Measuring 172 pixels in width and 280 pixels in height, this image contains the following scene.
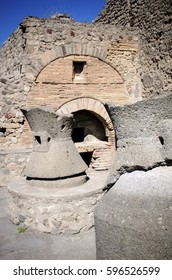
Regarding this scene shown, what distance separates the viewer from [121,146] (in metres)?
2.27

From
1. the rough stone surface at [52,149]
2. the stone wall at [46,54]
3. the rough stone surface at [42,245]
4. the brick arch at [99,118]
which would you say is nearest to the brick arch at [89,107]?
the brick arch at [99,118]

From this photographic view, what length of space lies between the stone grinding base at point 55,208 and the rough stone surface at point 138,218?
152 centimetres

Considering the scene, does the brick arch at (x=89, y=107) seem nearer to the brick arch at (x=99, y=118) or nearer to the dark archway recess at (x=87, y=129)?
the brick arch at (x=99, y=118)

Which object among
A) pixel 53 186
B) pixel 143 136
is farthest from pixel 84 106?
pixel 143 136

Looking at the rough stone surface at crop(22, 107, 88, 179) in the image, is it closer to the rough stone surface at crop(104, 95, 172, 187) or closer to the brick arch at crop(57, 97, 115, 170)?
the rough stone surface at crop(104, 95, 172, 187)

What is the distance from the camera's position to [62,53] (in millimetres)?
7250

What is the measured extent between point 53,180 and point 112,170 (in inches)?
76.3

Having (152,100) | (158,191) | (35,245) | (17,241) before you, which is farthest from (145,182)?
(17,241)

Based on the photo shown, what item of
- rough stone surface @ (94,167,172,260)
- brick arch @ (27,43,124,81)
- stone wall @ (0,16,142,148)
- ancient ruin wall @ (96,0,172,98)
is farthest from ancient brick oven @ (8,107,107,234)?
ancient ruin wall @ (96,0,172,98)

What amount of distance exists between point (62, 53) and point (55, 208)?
4.92m

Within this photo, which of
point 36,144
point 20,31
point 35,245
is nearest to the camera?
point 35,245

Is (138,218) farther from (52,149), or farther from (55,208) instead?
(52,149)

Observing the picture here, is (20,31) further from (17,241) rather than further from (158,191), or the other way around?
(158,191)

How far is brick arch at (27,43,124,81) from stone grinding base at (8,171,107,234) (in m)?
3.98
